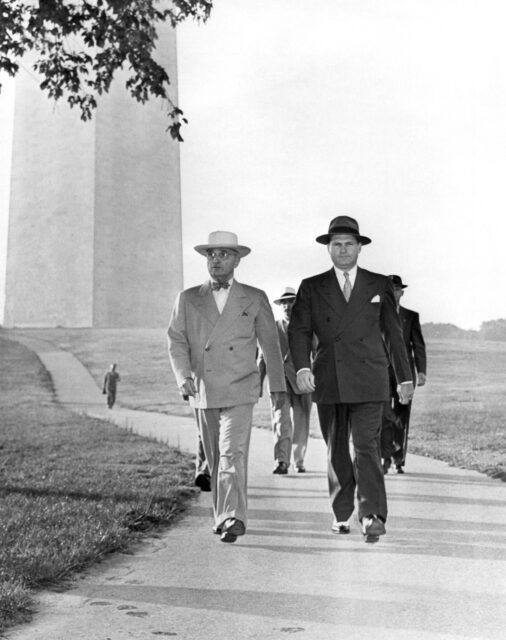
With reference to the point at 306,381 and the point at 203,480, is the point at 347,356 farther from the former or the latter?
the point at 203,480

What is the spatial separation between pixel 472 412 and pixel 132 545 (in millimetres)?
15528

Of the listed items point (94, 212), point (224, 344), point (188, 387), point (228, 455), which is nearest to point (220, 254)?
point (224, 344)

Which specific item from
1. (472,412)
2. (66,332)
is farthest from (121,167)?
(472,412)

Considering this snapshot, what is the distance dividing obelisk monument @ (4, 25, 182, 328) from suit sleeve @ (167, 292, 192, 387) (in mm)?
48151

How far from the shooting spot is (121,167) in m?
54.6

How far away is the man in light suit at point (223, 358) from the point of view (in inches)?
248

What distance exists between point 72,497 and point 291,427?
2700 mm

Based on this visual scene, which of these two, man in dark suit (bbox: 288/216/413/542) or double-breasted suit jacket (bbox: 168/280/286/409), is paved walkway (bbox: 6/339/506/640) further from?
double-breasted suit jacket (bbox: 168/280/286/409)

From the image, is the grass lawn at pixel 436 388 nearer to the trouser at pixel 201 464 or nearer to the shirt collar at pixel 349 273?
the trouser at pixel 201 464

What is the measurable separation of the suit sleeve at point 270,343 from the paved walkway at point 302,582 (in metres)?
1.08

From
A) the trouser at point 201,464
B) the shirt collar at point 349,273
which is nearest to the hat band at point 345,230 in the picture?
the shirt collar at point 349,273

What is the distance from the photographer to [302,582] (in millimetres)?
5000

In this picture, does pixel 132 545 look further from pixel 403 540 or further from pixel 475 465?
pixel 475 465

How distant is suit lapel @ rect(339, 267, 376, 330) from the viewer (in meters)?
6.29
